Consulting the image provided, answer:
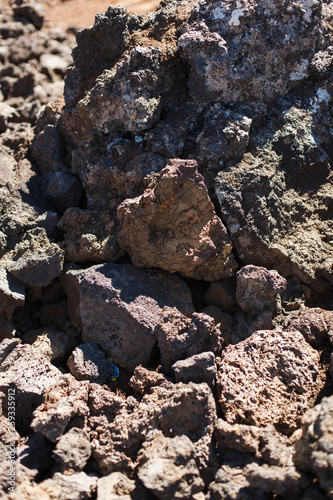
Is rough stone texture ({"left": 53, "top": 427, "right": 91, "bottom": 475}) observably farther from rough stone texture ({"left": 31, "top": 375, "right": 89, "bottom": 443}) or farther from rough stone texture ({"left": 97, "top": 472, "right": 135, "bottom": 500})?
rough stone texture ({"left": 97, "top": 472, "right": 135, "bottom": 500})

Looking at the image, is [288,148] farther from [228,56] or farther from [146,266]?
[146,266]

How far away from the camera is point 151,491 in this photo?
241 cm

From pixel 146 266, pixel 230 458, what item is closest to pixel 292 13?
pixel 146 266

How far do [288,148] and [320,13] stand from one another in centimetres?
112

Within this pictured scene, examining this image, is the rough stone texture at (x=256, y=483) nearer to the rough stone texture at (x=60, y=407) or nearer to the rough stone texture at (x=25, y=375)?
the rough stone texture at (x=60, y=407)

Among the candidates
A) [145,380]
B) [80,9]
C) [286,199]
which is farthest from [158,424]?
[80,9]

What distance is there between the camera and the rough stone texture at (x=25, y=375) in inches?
111

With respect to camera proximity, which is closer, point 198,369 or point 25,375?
point 198,369

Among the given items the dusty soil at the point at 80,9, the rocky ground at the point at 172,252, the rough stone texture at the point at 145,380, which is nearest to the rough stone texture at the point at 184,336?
the rocky ground at the point at 172,252

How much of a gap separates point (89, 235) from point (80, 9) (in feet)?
27.4

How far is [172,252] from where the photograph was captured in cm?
307

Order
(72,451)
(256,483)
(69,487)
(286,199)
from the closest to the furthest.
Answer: (256,483) → (69,487) → (72,451) → (286,199)

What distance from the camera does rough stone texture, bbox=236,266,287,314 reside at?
304 centimetres

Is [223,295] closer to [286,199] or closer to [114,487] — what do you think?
[286,199]
